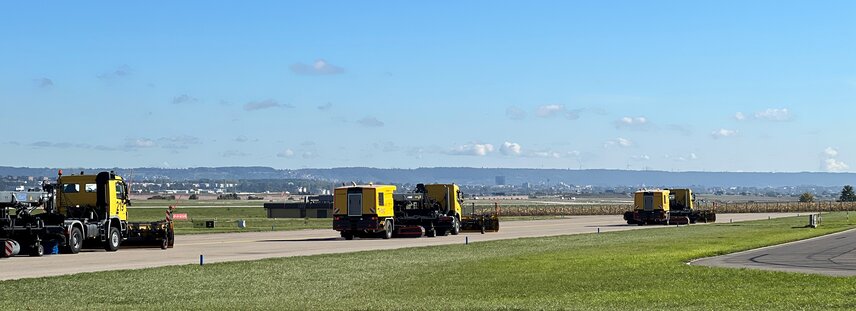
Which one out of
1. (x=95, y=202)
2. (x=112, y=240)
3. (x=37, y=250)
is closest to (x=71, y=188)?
(x=95, y=202)

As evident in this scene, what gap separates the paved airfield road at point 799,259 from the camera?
121 feet

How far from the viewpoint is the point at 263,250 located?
2045 inches

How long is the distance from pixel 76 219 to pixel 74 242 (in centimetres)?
140

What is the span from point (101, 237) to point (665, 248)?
23665 mm

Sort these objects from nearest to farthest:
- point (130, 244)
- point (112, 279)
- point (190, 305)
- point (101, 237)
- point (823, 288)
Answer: point (190, 305) < point (823, 288) < point (112, 279) < point (101, 237) < point (130, 244)

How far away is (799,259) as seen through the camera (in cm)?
4225

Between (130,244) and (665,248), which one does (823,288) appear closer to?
(665,248)

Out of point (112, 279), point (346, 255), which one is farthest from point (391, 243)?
point (112, 279)

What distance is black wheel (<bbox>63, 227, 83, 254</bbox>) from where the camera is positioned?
157 feet

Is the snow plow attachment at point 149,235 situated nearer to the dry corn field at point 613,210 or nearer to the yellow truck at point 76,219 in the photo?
the yellow truck at point 76,219

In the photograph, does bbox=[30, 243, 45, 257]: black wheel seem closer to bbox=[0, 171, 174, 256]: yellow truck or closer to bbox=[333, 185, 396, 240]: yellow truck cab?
bbox=[0, 171, 174, 256]: yellow truck

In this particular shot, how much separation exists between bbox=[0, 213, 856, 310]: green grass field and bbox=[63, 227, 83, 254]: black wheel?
32.0ft

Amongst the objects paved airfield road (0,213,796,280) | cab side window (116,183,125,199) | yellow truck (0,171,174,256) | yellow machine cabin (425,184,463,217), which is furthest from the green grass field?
yellow machine cabin (425,184,463,217)

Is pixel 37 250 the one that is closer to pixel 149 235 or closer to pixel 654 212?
pixel 149 235
